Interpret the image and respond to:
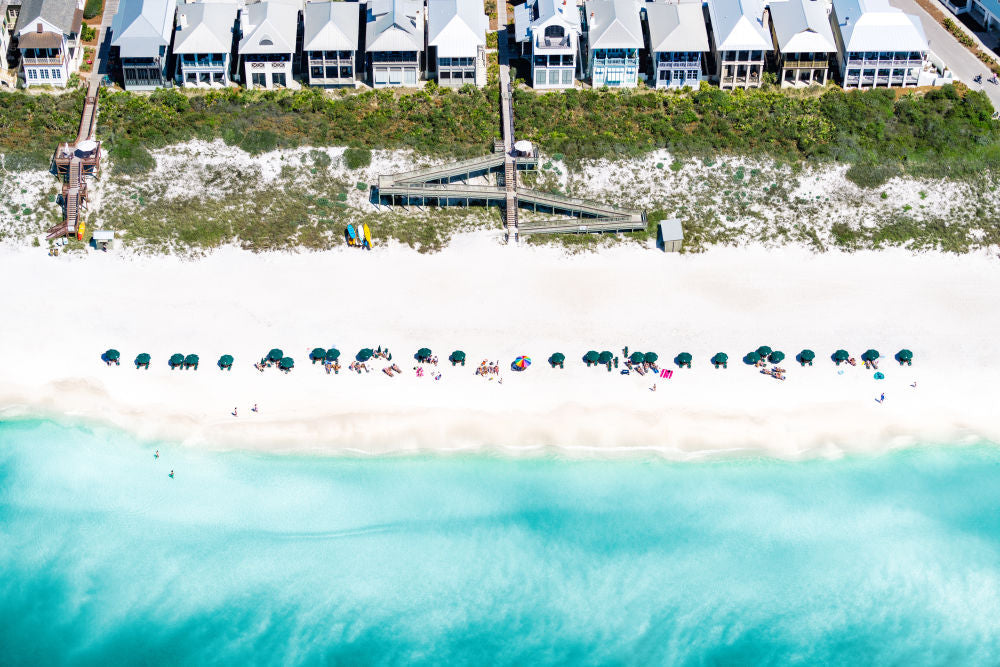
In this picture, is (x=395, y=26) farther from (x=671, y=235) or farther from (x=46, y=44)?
(x=671, y=235)

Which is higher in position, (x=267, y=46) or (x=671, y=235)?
(x=267, y=46)

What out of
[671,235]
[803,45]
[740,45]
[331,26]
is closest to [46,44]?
[331,26]

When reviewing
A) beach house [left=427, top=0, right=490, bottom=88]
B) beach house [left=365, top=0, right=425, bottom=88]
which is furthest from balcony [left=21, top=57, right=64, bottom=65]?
beach house [left=427, top=0, right=490, bottom=88]

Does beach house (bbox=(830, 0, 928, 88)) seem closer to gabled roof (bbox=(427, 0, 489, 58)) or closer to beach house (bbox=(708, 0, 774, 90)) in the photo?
beach house (bbox=(708, 0, 774, 90))

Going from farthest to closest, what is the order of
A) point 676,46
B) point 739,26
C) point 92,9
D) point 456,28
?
point 92,9, point 456,28, point 739,26, point 676,46

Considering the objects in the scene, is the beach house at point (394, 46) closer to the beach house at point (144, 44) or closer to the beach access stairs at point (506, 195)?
the beach access stairs at point (506, 195)

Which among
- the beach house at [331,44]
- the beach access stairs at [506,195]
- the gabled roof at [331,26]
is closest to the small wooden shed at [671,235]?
the beach access stairs at [506,195]
